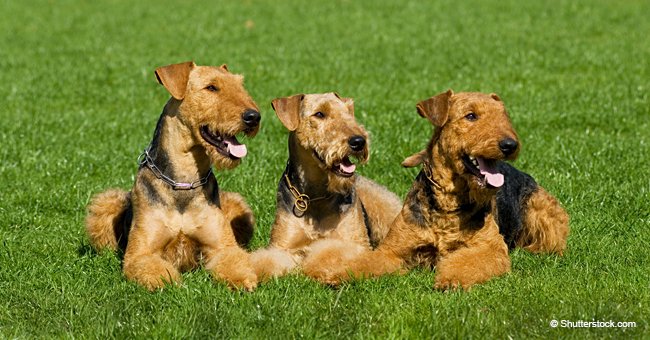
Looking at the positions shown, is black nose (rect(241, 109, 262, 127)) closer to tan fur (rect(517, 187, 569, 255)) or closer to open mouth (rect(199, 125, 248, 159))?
open mouth (rect(199, 125, 248, 159))

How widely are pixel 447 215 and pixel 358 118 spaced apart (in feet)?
19.1

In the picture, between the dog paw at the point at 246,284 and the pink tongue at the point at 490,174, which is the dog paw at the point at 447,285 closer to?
the pink tongue at the point at 490,174

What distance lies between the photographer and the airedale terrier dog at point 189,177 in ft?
21.5

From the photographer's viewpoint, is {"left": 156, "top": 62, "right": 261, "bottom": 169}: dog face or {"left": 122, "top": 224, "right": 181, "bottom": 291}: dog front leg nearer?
{"left": 122, "top": 224, "right": 181, "bottom": 291}: dog front leg

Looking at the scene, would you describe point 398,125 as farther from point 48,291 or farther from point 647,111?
point 48,291

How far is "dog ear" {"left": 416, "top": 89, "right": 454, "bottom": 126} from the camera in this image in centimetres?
679

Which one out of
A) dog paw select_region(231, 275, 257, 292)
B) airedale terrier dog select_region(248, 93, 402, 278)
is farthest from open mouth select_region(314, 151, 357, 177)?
dog paw select_region(231, 275, 257, 292)

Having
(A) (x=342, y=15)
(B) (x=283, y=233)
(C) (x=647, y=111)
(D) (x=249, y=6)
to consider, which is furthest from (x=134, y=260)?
(D) (x=249, y=6)

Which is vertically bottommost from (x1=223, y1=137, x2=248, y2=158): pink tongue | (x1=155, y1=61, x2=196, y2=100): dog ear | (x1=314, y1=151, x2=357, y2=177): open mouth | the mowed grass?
the mowed grass

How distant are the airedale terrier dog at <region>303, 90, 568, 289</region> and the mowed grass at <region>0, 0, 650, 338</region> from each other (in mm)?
198

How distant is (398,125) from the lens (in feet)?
39.3

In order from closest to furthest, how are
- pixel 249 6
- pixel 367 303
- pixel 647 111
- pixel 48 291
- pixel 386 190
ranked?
pixel 367 303, pixel 48 291, pixel 386 190, pixel 647 111, pixel 249 6

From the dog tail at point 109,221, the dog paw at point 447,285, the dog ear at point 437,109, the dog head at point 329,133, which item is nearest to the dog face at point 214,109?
the dog head at point 329,133

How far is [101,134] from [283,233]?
589cm
